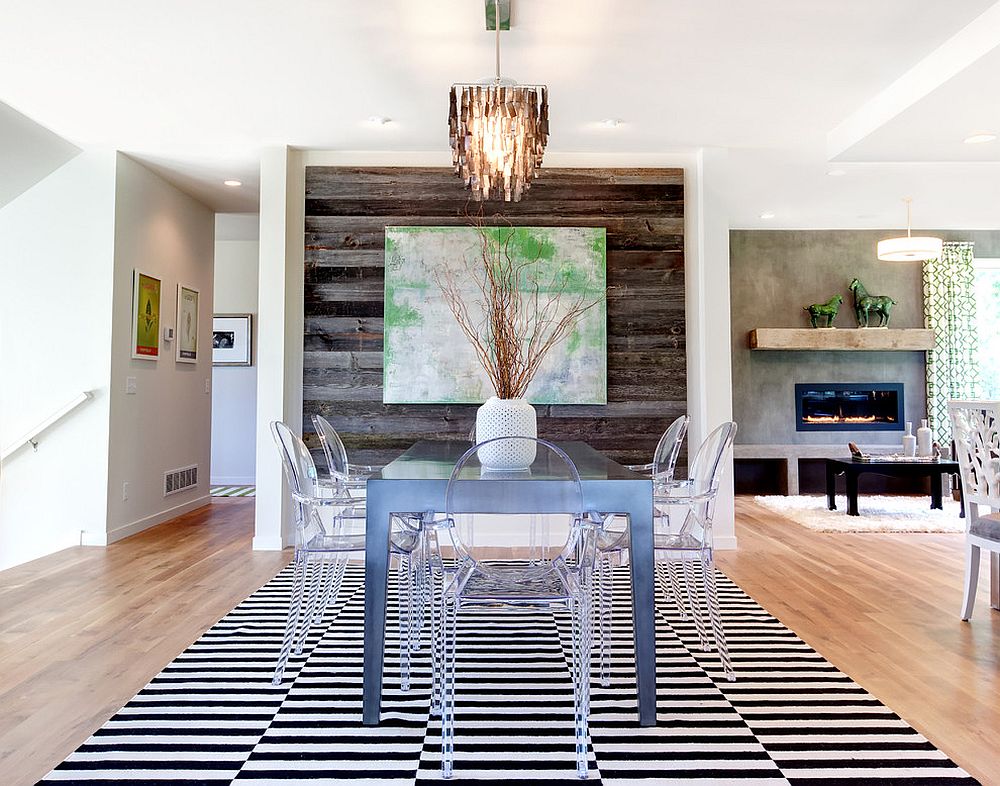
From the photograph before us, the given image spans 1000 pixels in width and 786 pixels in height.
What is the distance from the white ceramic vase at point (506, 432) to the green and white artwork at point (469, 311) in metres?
2.18

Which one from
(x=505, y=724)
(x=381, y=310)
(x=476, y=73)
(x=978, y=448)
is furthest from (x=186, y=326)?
(x=978, y=448)

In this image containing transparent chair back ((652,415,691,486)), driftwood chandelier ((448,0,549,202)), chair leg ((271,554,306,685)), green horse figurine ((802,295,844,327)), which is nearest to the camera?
chair leg ((271,554,306,685))

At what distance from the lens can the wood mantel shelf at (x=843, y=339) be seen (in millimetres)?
7887

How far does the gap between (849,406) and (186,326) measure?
6.81 meters

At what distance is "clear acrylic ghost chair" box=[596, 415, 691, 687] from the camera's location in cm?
264

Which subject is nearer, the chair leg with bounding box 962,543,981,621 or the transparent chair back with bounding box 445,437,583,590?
the transparent chair back with bounding box 445,437,583,590

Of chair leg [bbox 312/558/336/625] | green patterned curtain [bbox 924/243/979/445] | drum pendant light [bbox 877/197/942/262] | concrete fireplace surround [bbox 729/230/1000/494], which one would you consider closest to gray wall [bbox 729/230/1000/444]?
concrete fireplace surround [bbox 729/230/1000/494]

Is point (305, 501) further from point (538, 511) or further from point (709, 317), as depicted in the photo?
point (709, 317)

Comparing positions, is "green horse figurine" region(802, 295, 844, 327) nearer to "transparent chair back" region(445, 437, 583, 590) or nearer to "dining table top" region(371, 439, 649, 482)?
"dining table top" region(371, 439, 649, 482)

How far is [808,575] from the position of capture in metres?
4.20

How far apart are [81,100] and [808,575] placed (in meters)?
4.97

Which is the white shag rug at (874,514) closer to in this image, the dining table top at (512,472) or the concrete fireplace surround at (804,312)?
the concrete fireplace surround at (804,312)

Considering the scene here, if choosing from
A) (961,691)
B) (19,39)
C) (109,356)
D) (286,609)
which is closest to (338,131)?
(19,39)

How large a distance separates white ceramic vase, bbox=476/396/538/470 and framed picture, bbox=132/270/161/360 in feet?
11.9
